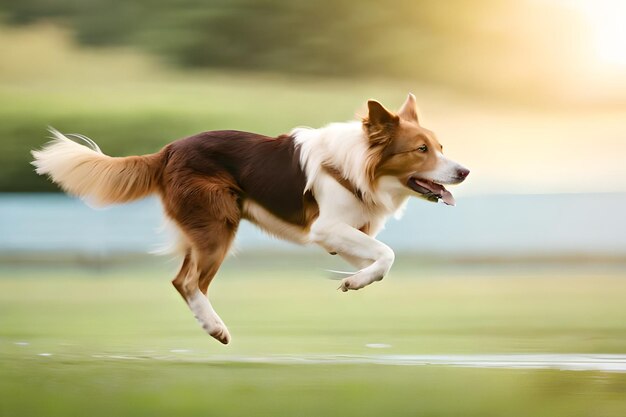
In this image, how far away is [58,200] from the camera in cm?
676

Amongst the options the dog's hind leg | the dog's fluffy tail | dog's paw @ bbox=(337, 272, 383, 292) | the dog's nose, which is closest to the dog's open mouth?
the dog's nose

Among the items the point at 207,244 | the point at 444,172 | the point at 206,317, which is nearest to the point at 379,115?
the point at 444,172

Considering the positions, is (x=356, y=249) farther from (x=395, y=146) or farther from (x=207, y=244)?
(x=207, y=244)

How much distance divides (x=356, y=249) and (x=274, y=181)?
454mm

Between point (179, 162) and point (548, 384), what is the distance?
196 cm

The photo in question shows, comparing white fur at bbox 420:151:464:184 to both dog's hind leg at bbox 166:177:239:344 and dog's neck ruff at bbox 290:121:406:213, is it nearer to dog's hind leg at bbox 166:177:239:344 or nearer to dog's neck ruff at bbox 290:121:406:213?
dog's neck ruff at bbox 290:121:406:213

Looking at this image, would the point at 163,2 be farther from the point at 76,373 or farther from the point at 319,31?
the point at 76,373

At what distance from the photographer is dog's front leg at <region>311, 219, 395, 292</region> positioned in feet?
11.7

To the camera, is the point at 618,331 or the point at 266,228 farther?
the point at 618,331

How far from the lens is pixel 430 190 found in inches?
148

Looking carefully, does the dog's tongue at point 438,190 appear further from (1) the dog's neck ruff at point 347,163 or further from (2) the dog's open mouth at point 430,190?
(1) the dog's neck ruff at point 347,163

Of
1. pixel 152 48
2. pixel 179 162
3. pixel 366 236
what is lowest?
pixel 366 236

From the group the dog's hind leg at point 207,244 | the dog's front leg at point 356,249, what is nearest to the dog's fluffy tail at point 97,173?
the dog's hind leg at point 207,244

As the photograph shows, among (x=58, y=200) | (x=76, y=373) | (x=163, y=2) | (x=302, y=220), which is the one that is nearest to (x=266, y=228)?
(x=302, y=220)
